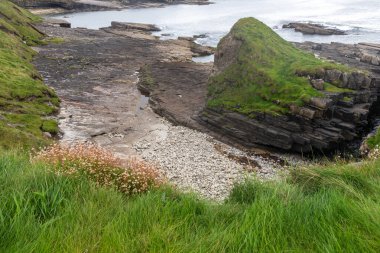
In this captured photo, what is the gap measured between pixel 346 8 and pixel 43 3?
99.6 meters

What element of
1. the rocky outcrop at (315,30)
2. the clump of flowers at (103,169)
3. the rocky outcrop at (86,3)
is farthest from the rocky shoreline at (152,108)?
the rocky outcrop at (86,3)

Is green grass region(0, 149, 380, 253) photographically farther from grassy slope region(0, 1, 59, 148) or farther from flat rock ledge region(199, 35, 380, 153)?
flat rock ledge region(199, 35, 380, 153)

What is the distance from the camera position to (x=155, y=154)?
30156 millimetres

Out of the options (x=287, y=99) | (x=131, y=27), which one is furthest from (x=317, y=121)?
(x=131, y=27)

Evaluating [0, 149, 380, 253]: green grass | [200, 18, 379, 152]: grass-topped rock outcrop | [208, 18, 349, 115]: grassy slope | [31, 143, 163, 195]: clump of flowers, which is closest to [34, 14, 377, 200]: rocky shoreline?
[200, 18, 379, 152]: grass-topped rock outcrop

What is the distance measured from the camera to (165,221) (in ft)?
18.3

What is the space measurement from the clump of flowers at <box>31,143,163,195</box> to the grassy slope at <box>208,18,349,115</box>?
79.9 ft

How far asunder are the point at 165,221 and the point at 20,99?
3528 centimetres

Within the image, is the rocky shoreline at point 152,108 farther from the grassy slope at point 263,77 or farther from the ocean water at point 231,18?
the ocean water at point 231,18

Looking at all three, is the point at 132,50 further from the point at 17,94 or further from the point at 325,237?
the point at 325,237

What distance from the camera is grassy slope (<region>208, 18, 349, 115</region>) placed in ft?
109

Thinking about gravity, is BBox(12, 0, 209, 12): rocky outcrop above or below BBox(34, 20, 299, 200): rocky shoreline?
above

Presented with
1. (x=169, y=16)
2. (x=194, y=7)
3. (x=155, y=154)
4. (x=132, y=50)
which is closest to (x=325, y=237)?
(x=155, y=154)

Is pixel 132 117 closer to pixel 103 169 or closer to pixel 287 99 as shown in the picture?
pixel 287 99
